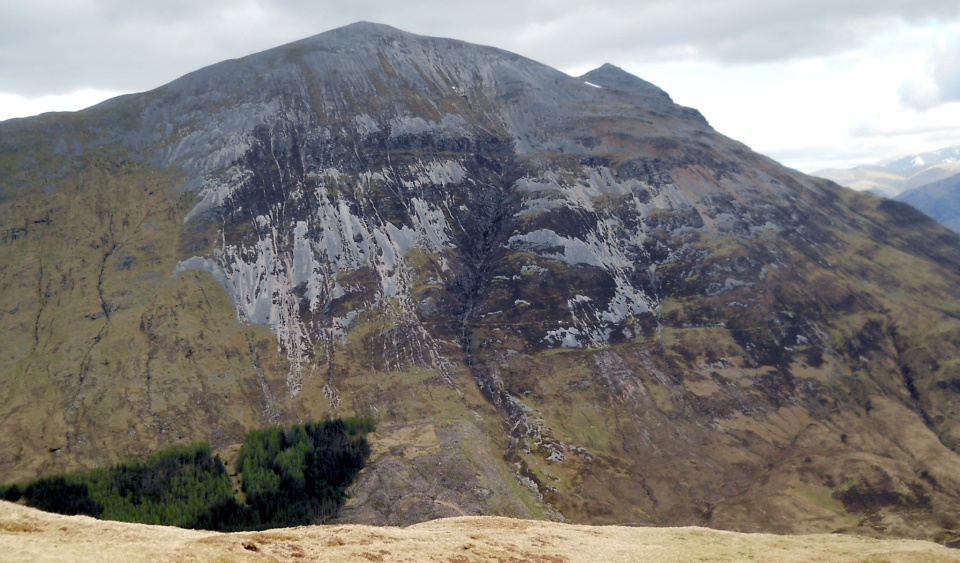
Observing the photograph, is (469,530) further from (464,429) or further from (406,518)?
(464,429)

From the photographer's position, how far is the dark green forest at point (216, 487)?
12900 centimetres

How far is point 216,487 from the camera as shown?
136 meters

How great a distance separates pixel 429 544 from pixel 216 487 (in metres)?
92.2

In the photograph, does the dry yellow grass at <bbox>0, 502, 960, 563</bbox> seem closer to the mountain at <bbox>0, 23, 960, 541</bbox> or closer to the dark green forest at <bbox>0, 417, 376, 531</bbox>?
the mountain at <bbox>0, 23, 960, 541</bbox>

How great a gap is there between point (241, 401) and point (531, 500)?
74.1m

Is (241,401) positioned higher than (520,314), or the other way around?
(520,314)

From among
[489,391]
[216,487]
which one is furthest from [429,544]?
[489,391]

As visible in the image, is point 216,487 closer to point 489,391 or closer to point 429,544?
point 489,391

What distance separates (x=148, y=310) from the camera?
180m

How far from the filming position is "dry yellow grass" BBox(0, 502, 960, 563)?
46906 mm

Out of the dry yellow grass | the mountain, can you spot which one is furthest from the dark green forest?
the dry yellow grass

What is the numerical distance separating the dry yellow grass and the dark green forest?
6651 centimetres

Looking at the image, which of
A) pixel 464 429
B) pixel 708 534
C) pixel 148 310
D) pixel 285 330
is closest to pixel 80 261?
pixel 148 310

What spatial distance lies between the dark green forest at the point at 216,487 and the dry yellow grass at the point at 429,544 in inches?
2619
